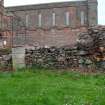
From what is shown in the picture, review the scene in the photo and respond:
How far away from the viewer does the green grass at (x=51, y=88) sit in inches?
500

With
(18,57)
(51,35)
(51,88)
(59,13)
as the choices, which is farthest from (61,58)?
(59,13)

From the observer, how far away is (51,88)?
1467cm

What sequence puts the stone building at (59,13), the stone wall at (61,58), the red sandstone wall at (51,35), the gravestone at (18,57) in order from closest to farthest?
the stone wall at (61,58) → the gravestone at (18,57) → the red sandstone wall at (51,35) → the stone building at (59,13)

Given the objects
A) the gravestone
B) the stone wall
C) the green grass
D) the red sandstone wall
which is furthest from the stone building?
the green grass

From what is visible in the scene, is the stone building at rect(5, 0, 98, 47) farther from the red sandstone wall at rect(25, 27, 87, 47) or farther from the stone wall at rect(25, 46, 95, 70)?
the stone wall at rect(25, 46, 95, 70)

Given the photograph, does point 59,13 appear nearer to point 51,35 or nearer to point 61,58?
point 51,35

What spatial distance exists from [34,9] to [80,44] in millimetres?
51851

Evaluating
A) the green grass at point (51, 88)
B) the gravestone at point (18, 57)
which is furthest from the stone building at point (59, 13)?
the green grass at point (51, 88)

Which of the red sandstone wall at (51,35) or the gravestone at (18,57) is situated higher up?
the red sandstone wall at (51,35)

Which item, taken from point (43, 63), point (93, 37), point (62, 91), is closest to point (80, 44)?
point (93, 37)

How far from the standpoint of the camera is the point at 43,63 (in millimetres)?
21750

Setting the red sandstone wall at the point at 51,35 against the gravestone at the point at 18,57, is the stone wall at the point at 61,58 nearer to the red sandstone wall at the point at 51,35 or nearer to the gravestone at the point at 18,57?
the gravestone at the point at 18,57

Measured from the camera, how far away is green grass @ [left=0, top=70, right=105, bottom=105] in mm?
12688

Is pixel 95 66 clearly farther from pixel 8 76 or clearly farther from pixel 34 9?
pixel 34 9
